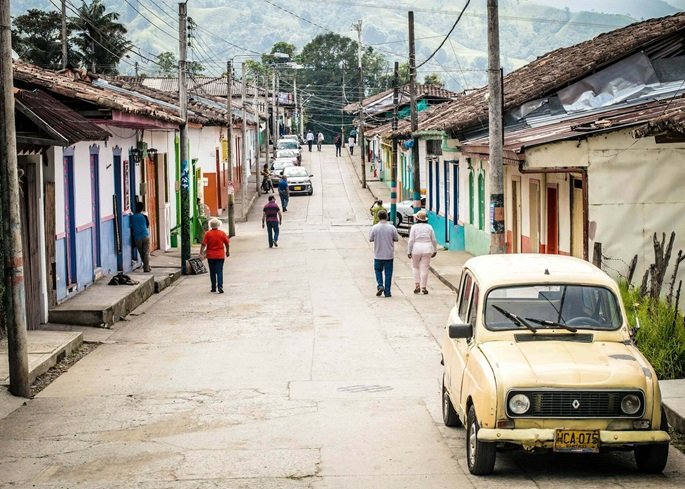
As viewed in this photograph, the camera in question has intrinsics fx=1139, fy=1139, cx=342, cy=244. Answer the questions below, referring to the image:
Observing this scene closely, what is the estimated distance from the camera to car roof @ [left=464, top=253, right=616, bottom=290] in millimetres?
10398

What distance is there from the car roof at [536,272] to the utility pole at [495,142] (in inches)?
359

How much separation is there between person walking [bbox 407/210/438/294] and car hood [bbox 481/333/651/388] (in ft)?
45.1

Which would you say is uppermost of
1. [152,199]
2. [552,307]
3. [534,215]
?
[152,199]

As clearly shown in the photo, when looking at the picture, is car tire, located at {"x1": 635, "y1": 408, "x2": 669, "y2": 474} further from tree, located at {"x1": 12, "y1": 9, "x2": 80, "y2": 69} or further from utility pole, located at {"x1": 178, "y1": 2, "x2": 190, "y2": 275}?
tree, located at {"x1": 12, "y1": 9, "x2": 80, "y2": 69}

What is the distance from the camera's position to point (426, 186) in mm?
47531

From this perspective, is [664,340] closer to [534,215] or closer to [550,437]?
[550,437]

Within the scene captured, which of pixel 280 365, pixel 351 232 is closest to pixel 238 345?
pixel 280 365

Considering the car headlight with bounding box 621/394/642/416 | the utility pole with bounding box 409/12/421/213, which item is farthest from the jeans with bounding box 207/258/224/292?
the car headlight with bounding box 621/394/642/416

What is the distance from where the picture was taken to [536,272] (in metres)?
10.5

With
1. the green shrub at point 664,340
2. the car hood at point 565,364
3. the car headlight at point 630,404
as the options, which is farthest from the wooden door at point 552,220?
the car headlight at point 630,404

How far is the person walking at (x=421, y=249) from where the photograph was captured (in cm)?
2378

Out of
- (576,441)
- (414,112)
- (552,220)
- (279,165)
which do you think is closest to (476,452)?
(576,441)

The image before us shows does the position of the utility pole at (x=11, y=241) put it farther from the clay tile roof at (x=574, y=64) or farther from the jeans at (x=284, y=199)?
the jeans at (x=284, y=199)

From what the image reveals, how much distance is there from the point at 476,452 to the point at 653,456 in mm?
1448
